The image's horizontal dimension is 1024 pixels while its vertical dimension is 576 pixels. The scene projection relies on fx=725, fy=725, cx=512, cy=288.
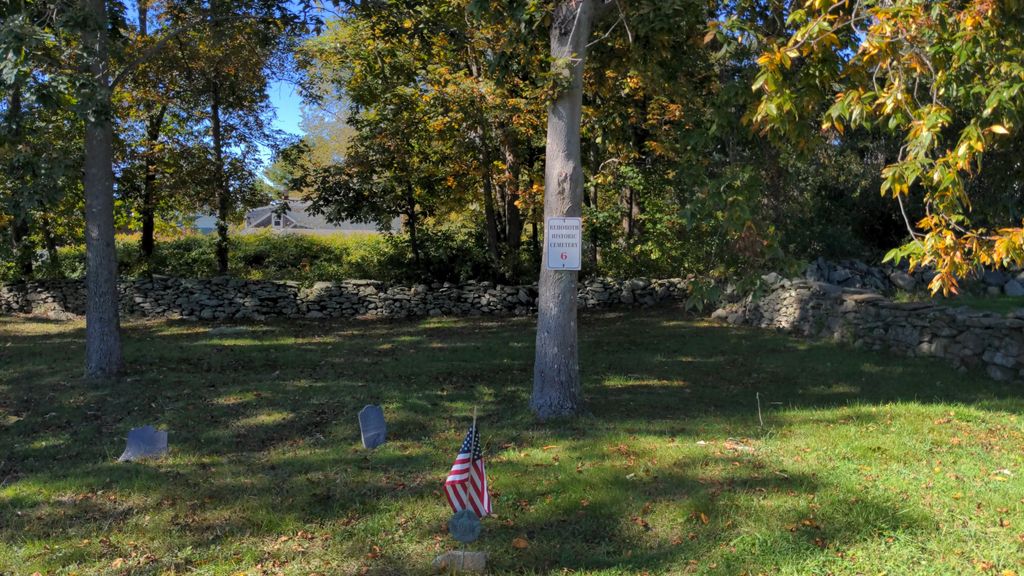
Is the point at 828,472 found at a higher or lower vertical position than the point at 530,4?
lower

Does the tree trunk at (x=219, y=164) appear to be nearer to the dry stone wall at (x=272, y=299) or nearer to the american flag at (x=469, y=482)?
the dry stone wall at (x=272, y=299)

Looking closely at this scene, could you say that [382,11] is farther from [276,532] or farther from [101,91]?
[276,532]

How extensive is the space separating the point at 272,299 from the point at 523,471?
12.7 meters

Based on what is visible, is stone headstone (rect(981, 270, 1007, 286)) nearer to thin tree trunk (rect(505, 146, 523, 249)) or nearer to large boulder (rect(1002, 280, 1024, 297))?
large boulder (rect(1002, 280, 1024, 297))

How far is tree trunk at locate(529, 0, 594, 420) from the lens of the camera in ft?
23.6

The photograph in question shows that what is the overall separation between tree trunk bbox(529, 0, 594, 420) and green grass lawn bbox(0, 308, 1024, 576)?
1.21 feet

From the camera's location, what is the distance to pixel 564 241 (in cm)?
705

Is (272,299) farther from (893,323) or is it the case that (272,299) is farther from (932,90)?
(932,90)

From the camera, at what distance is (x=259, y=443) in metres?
6.79

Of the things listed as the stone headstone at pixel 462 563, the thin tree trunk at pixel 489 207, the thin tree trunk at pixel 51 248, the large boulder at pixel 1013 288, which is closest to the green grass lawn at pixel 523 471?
the stone headstone at pixel 462 563

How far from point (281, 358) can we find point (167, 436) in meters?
4.68

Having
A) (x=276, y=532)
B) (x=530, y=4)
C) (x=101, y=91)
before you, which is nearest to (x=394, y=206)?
(x=101, y=91)

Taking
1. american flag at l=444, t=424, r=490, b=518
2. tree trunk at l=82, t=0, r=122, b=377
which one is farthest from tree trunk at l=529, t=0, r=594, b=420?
tree trunk at l=82, t=0, r=122, b=377

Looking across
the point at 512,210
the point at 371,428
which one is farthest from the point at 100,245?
the point at 512,210
